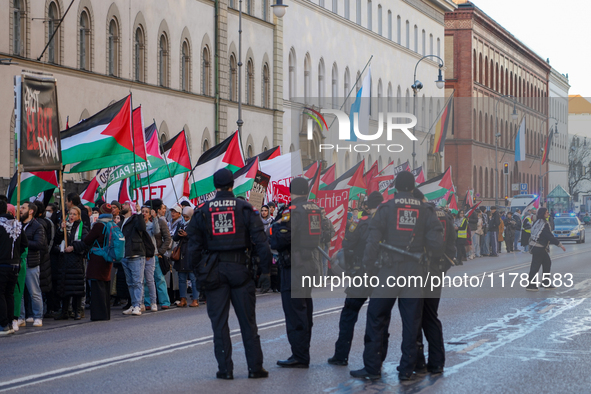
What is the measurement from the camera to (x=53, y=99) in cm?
1506

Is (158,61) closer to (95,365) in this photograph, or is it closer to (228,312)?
(95,365)

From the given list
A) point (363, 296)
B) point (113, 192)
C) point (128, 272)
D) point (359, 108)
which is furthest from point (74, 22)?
point (363, 296)

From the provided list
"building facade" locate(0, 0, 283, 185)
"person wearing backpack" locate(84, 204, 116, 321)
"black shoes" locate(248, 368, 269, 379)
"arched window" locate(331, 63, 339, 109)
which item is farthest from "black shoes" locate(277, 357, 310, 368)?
"arched window" locate(331, 63, 339, 109)

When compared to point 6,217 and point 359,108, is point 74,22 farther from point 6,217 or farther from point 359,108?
point 6,217

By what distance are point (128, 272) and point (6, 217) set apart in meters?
3.01

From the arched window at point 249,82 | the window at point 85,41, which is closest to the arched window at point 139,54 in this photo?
the window at point 85,41

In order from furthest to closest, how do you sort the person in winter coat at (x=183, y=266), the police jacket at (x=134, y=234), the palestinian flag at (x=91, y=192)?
the palestinian flag at (x=91, y=192)
the person in winter coat at (x=183, y=266)
the police jacket at (x=134, y=234)

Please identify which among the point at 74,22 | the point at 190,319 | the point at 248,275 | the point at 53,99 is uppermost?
the point at 74,22

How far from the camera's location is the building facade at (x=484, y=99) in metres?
Answer: 77.2

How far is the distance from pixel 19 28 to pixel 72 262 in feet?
45.8

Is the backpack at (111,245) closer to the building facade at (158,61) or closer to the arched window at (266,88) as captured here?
the building facade at (158,61)

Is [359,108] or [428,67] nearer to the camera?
Result: [359,108]

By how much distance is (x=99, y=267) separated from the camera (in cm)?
1448

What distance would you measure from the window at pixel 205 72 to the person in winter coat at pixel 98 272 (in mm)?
22568
